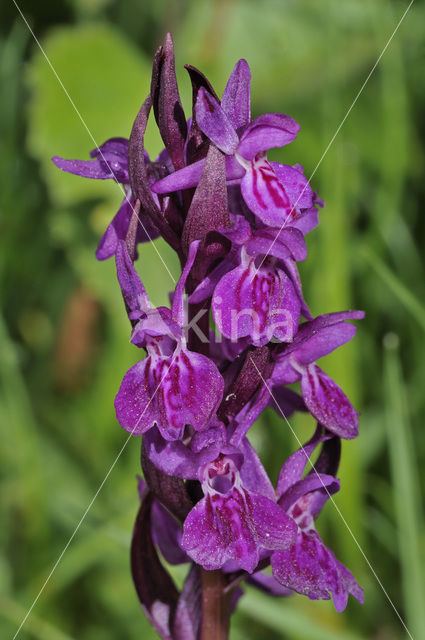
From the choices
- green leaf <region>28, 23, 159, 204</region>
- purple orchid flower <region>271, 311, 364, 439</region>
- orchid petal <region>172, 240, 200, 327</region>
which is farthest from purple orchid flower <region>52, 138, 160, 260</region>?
green leaf <region>28, 23, 159, 204</region>

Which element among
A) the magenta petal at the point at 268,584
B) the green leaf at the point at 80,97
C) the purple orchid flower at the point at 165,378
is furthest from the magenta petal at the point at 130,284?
the green leaf at the point at 80,97

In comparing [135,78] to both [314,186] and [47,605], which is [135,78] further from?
[47,605]

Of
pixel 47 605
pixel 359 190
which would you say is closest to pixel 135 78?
pixel 359 190

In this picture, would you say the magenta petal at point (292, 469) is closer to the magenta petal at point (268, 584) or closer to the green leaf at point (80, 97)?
the magenta petal at point (268, 584)

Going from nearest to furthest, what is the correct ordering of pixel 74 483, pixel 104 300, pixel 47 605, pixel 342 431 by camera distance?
1. pixel 342 431
2. pixel 47 605
3. pixel 74 483
4. pixel 104 300

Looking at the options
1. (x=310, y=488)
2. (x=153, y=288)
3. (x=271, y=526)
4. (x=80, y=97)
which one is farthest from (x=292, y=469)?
(x=80, y=97)

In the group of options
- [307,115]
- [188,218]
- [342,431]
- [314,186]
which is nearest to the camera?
[188,218]

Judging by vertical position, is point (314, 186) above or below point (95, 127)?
below

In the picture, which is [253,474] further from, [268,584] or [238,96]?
[238,96]
